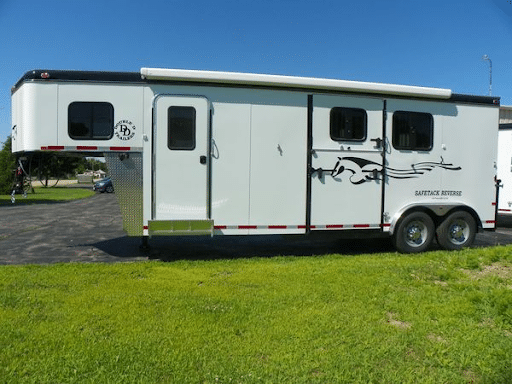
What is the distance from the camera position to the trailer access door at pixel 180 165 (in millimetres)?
6891

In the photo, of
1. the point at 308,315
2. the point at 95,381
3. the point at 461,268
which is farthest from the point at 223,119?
the point at 95,381

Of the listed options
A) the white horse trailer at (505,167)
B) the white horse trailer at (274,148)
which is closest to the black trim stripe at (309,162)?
the white horse trailer at (274,148)

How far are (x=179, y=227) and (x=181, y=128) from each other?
1599mm

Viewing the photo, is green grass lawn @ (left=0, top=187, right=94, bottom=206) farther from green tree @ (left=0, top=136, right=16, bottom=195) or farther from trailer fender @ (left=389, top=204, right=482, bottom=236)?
trailer fender @ (left=389, top=204, right=482, bottom=236)

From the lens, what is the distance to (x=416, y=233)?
8.14 meters

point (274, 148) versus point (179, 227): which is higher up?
point (274, 148)

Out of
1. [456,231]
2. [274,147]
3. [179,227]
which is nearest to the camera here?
[179,227]

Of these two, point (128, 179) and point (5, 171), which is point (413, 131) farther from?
point (5, 171)

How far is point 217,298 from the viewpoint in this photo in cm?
488

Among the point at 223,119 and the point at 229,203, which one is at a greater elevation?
the point at 223,119

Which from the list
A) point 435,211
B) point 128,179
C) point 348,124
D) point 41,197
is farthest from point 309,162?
point 41,197

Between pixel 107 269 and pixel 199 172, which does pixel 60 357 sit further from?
pixel 199 172

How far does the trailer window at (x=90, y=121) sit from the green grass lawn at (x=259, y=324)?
2.08m

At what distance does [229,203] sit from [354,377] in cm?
429
